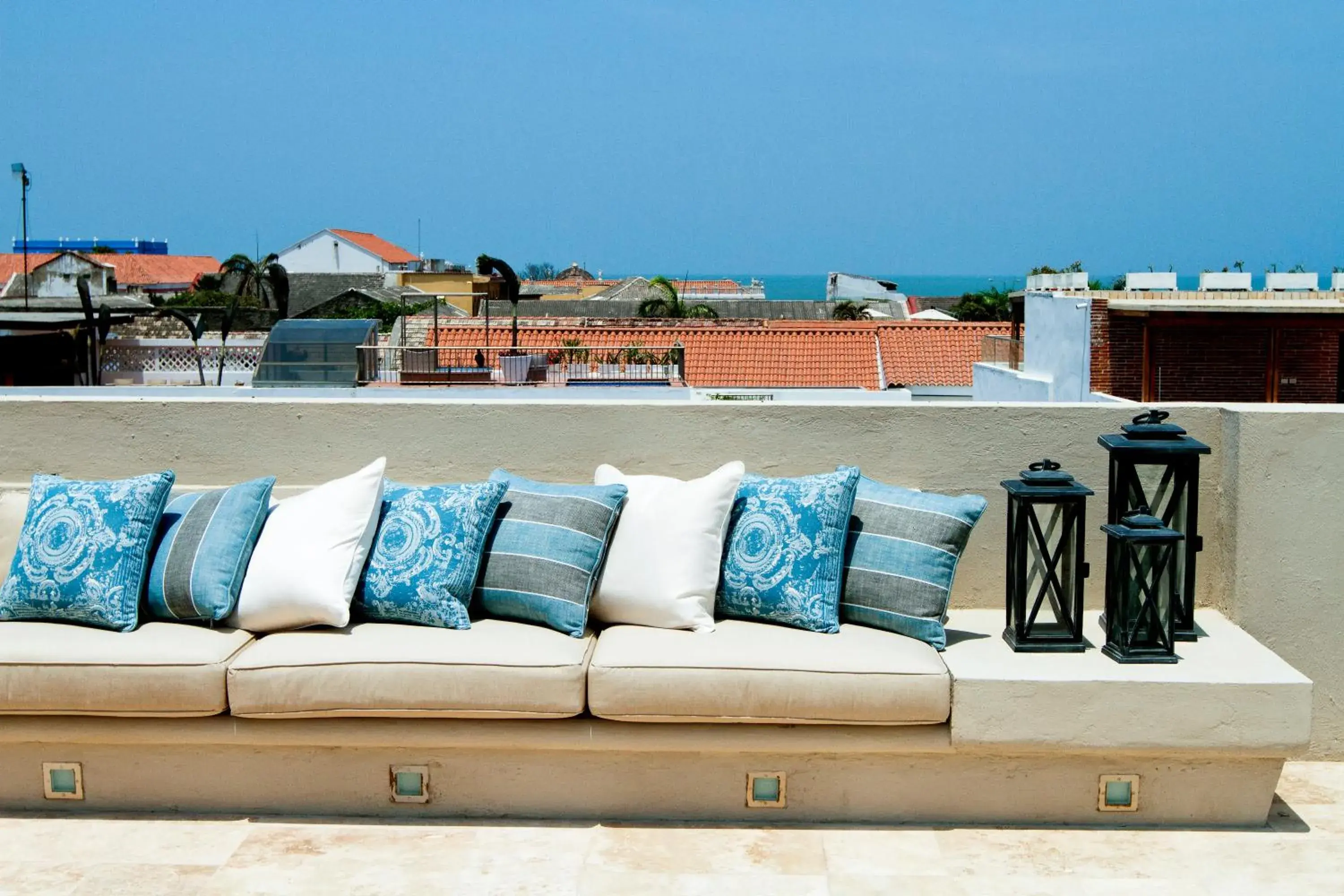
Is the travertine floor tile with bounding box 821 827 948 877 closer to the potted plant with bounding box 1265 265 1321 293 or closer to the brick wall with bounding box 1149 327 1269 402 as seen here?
the brick wall with bounding box 1149 327 1269 402

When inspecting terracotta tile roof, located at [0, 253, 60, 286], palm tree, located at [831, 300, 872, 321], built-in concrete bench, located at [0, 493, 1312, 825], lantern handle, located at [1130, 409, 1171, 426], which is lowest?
built-in concrete bench, located at [0, 493, 1312, 825]

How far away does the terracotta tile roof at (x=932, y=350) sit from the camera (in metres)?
27.8

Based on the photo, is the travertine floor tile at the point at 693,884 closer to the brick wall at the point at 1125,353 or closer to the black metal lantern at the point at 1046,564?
the black metal lantern at the point at 1046,564

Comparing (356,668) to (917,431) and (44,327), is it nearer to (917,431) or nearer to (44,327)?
(917,431)

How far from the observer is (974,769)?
290cm

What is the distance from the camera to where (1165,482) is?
128 inches

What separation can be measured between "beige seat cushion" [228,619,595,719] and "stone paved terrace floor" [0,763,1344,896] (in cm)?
29

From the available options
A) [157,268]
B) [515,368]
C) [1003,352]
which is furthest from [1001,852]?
[157,268]

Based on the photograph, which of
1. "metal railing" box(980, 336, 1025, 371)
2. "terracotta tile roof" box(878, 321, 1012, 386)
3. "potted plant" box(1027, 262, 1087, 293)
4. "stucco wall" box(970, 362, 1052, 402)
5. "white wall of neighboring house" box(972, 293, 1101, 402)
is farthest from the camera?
"terracotta tile roof" box(878, 321, 1012, 386)

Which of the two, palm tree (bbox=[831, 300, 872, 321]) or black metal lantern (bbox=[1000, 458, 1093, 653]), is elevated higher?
palm tree (bbox=[831, 300, 872, 321])

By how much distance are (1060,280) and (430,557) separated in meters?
21.2

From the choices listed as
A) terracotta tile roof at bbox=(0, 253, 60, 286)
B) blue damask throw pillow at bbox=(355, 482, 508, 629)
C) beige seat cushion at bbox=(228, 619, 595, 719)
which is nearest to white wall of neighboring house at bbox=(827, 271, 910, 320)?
terracotta tile roof at bbox=(0, 253, 60, 286)

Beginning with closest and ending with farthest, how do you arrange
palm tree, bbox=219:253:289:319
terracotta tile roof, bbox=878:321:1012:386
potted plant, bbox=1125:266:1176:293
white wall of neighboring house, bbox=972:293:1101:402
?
1. white wall of neighboring house, bbox=972:293:1101:402
2. potted plant, bbox=1125:266:1176:293
3. terracotta tile roof, bbox=878:321:1012:386
4. palm tree, bbox=219:253:289:319

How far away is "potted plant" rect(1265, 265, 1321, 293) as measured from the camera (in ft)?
65.4
